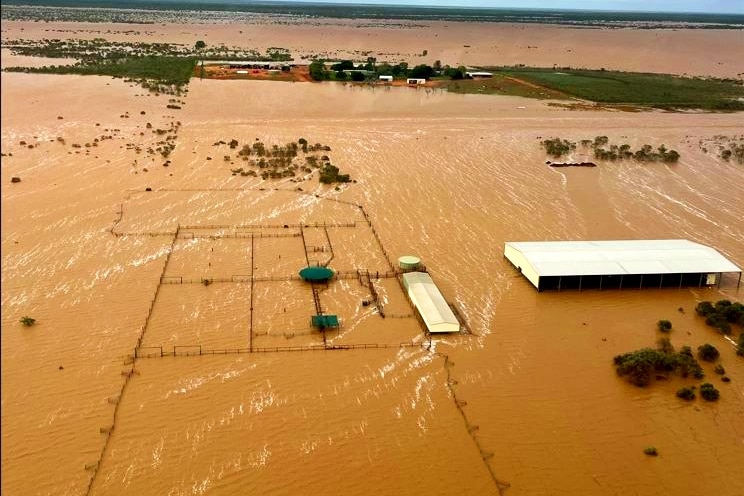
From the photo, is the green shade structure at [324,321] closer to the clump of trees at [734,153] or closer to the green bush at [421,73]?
the clump of trees at [734,153]

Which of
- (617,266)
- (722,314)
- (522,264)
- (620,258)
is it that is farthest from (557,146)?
(722,314)

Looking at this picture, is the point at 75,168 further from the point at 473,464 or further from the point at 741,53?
the point at 741,53

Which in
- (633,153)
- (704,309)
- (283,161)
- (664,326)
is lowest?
(664,326)

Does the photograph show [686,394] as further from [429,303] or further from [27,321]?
[27,321]

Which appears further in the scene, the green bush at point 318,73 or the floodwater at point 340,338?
the green bush at point 318,73

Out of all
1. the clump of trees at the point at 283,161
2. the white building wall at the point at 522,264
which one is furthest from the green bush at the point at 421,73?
the white building wall at the point at 522,264

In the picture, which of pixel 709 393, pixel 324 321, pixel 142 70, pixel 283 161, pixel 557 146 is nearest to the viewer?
pixel 709 393

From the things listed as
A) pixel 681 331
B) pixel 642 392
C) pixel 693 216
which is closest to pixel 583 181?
pixel 693 216
